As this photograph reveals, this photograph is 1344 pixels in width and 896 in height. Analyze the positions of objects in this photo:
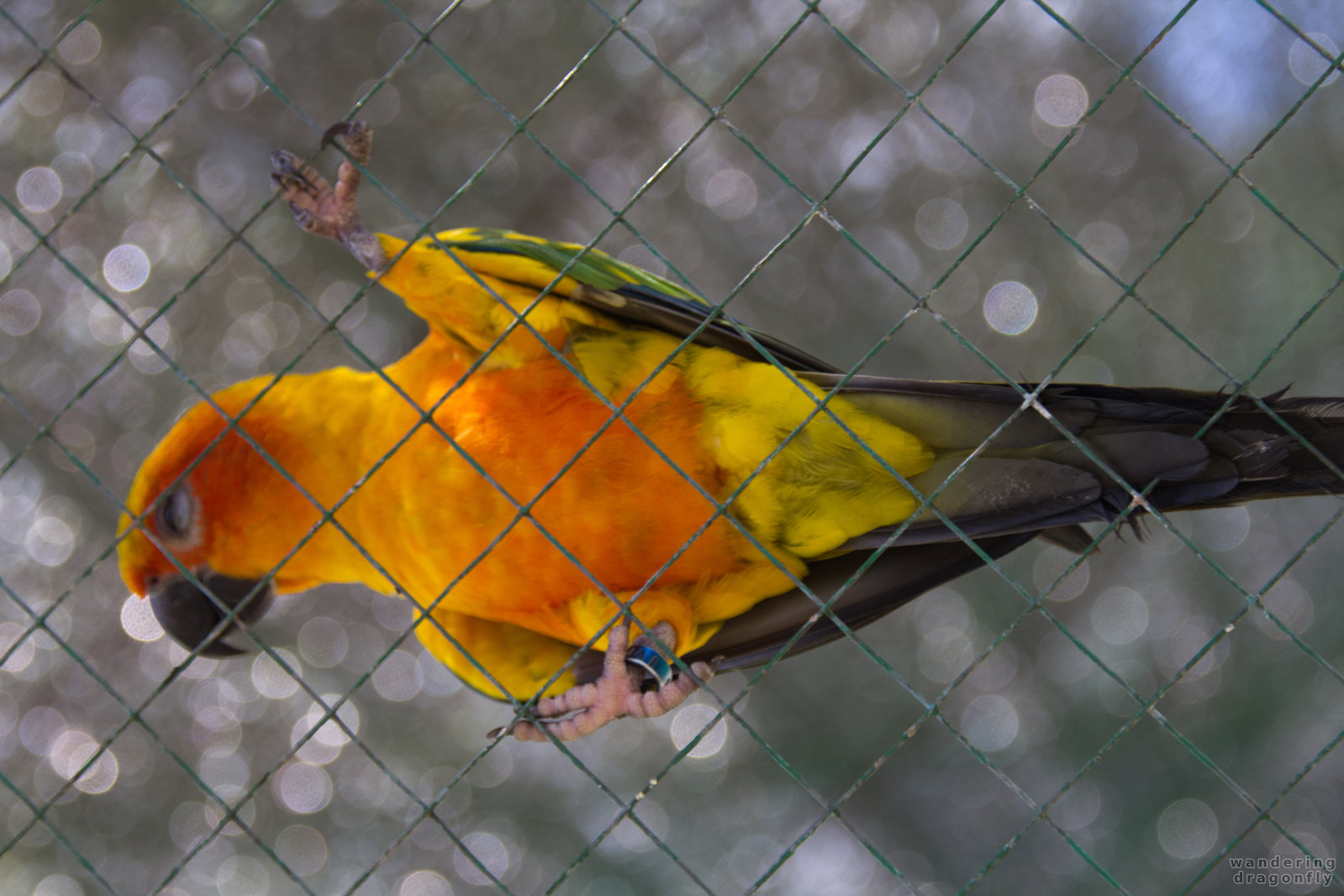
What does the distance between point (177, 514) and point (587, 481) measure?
1.87ft

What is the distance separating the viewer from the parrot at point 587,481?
1.24 m

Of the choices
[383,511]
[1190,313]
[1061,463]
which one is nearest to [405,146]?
[383,511]

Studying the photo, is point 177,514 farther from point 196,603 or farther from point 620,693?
point 620,693

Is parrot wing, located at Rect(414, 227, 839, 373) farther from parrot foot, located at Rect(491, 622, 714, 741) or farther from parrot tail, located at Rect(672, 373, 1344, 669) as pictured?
parrot foot, located at Rect(491, 622, 714, 741)

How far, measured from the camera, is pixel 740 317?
1.99 metres

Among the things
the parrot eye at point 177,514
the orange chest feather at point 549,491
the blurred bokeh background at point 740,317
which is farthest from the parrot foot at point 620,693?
the blurred bokeh background at point 740,317

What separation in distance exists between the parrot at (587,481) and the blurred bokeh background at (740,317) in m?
0.62

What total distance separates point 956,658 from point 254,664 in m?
1.43

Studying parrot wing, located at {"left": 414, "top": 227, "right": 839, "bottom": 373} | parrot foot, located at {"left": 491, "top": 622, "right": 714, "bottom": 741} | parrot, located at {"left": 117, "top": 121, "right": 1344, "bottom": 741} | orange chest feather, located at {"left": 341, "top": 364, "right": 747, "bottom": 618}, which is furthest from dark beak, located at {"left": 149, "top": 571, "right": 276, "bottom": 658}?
parrot wing, located at {"left": 414, "top": 227, "right": 839, "bottom": 373}

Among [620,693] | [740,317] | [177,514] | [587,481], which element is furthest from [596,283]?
[740,317]

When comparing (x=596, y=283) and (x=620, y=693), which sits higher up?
(x=596, y=283)

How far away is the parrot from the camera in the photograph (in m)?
1.24

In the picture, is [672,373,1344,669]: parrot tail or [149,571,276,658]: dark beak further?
[149,571,276,658]: dark beak

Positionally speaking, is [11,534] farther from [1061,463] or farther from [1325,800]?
[1325,800]
